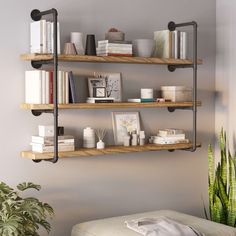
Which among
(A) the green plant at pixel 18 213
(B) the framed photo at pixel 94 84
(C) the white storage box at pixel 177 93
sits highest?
(B) the framed photo at pixel 94 84

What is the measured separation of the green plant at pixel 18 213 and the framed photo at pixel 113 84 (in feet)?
3.05

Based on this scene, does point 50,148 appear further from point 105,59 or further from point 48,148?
point 105,59

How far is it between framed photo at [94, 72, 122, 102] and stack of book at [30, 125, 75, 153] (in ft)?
1.60

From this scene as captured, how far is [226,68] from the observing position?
4.68m

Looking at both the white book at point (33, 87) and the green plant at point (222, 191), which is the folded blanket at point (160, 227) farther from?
the white book at point (33, 87)

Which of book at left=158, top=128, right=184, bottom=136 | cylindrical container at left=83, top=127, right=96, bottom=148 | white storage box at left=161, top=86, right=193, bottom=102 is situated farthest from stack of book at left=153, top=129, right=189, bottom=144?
cylindrical container at left=83, top=127, right=96, bottom=148

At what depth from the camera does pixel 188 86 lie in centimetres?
457

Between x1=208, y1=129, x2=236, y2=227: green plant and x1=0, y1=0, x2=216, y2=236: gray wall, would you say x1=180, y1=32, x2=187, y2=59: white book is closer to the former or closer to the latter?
x1=0, y1=0, x2=216, y2=236: gray wall

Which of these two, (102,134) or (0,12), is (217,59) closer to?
(102,134)

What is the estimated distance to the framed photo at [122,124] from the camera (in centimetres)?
415

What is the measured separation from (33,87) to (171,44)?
1.14 meters

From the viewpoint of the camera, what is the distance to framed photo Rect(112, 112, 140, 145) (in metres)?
4.15

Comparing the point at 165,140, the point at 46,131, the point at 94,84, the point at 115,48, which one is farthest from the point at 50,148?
the point at 165,140

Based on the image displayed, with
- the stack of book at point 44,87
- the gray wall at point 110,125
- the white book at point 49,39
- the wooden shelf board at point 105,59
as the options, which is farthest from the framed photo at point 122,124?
the white book at point 49,39
